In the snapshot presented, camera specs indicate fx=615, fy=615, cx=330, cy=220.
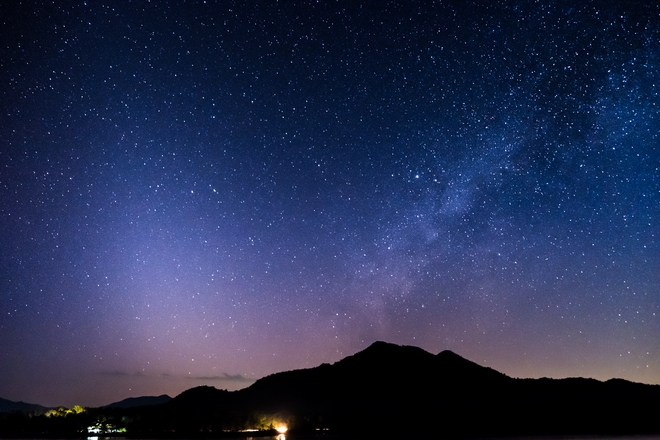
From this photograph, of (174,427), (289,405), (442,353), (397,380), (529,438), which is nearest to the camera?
(529,438)

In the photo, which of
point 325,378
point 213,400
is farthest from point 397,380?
point 213,400

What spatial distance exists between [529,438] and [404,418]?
75.9ft

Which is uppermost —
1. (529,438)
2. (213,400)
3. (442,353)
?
(442,353)

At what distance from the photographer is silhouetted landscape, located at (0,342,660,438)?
174 ft

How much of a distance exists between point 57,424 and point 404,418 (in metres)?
33.1

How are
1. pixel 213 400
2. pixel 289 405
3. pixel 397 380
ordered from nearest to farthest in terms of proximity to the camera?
pixel 289 405 < pixel 213 400 < pixel 397 380

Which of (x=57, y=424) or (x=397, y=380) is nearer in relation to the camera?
(x=57, y=424)

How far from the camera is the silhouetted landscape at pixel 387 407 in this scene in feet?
174

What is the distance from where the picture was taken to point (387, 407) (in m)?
79.6

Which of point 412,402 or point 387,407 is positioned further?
point 412,402

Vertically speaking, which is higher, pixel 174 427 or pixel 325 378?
pixel 325 378

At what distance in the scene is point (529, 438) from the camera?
134ft

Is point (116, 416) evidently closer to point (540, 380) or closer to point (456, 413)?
point (456, 413)

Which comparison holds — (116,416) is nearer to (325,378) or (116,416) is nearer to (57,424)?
(57,424)
